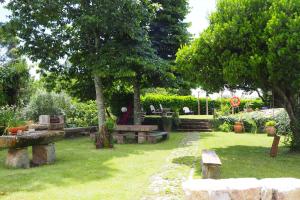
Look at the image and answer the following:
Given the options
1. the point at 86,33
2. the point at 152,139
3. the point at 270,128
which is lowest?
the point at 152,139

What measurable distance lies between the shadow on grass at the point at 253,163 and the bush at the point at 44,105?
1040 centimetres

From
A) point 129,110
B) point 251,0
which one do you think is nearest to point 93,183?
point 251,0

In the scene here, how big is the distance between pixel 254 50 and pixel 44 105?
493 inches

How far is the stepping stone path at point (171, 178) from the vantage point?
21.0 ft

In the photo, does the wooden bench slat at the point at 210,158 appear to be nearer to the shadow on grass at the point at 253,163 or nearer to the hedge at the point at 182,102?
the shadow on grass at the point at 253,163

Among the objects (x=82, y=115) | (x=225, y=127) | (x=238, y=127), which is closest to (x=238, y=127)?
(x=238, y=127)

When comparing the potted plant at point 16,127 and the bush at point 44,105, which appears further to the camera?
the bush at point 44,105

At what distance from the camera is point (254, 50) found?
10.8 meters

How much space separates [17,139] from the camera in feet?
28.7

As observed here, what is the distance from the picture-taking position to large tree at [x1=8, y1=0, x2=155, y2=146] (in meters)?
13.0

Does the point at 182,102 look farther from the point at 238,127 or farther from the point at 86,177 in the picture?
the point at 86,177

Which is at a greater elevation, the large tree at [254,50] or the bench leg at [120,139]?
the large tree at [254,50]

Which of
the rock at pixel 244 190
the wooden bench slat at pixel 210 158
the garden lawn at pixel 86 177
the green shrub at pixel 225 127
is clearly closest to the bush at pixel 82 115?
the green shrub at pixel 225 127

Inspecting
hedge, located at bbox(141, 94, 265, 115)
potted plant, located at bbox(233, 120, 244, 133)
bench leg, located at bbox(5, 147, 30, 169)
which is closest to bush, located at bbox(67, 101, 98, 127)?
potted plant, located at bbox(233, 120, 244, 133)
